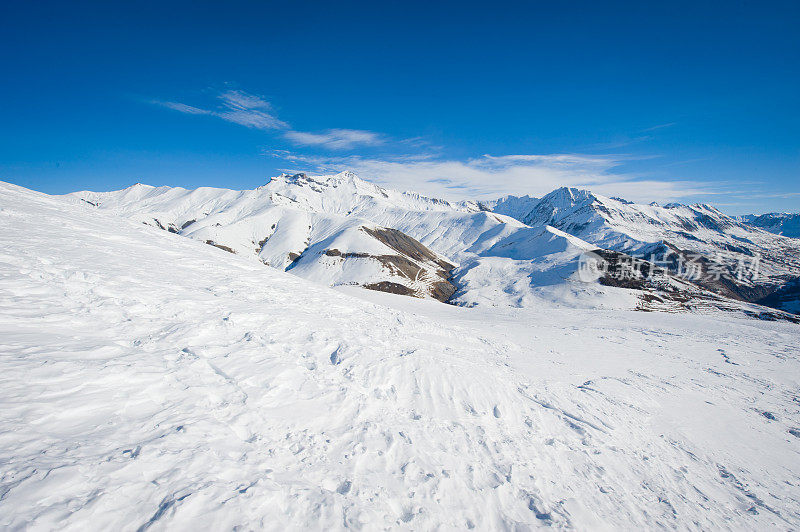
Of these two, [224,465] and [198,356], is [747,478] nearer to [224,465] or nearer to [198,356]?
[224,465]

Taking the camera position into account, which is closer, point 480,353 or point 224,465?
point 224,465

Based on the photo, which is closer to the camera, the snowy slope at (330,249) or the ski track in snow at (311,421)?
the ski track in snow at (311,421)

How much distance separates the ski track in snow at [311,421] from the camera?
3.98m

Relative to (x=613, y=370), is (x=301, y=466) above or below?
above

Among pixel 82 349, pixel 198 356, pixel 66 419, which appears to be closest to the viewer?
pixel 66 419

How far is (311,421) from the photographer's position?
6.33m

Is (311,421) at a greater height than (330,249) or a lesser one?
lesser

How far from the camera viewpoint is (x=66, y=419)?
443cm

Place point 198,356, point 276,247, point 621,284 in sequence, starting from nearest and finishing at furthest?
point 198,356, point 621,284, point 276,247

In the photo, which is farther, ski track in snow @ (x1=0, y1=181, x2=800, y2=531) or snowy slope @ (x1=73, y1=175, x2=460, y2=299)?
snowy slope @ (x1=73, y1=175, x2=460, y2=299)

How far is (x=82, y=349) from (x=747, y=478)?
54.1 ft

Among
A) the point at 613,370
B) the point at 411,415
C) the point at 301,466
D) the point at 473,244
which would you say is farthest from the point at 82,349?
the point at 473,244

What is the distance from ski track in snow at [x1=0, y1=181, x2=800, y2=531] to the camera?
398 centimetres

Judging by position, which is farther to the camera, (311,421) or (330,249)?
(330,249)
